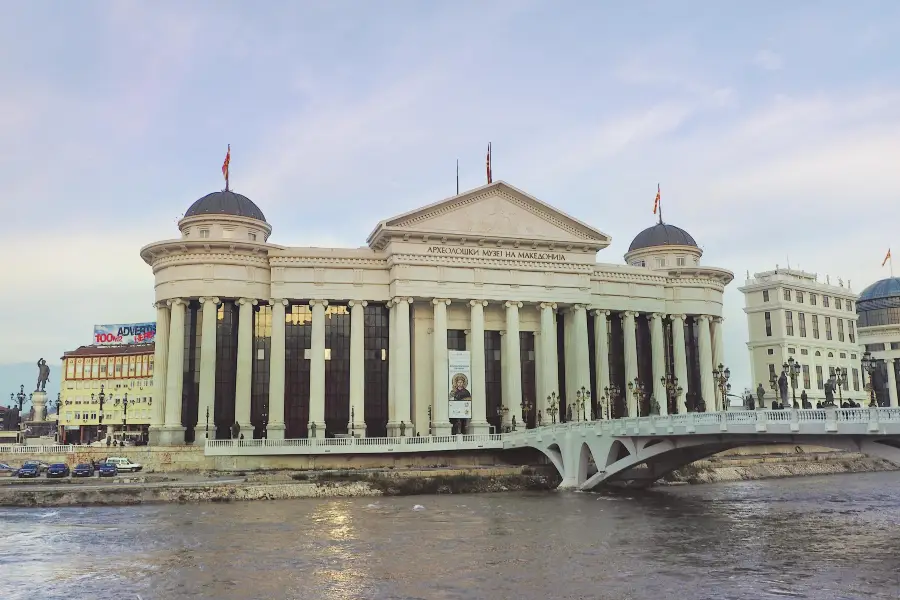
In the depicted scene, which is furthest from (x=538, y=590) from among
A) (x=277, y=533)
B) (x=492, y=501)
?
(x=492, y=501)

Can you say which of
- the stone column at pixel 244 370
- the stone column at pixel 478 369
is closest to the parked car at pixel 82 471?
the stone column at pixel 244 370

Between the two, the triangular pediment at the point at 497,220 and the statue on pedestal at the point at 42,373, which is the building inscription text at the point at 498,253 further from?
the statue on pedestal at the point at 42,373

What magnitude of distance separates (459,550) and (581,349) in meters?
53.0

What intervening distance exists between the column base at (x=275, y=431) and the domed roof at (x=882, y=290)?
106m

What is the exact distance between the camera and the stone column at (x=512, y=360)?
85062 mm

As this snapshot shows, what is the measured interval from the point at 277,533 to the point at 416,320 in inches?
1733

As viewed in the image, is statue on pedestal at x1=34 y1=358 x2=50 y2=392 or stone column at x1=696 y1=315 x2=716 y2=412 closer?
stone column at x1=696 y1=315 x2=716 y2=412

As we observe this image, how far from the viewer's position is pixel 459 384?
82.1 metres

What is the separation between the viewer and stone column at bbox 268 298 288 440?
7988 cm

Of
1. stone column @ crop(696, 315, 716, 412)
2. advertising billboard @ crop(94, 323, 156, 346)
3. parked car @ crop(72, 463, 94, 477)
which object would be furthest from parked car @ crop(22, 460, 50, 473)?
advertising billboard @ crop(94, 323, 156, 346)

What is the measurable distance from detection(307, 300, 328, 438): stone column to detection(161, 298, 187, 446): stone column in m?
12.2

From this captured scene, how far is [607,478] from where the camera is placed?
62562 mm

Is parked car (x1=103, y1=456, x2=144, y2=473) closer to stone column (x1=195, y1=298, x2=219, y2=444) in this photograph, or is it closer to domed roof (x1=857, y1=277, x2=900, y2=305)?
stone column (x1=195, y1=298, x2=219, y2=444)

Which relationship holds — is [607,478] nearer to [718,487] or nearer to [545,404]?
[718,487]
